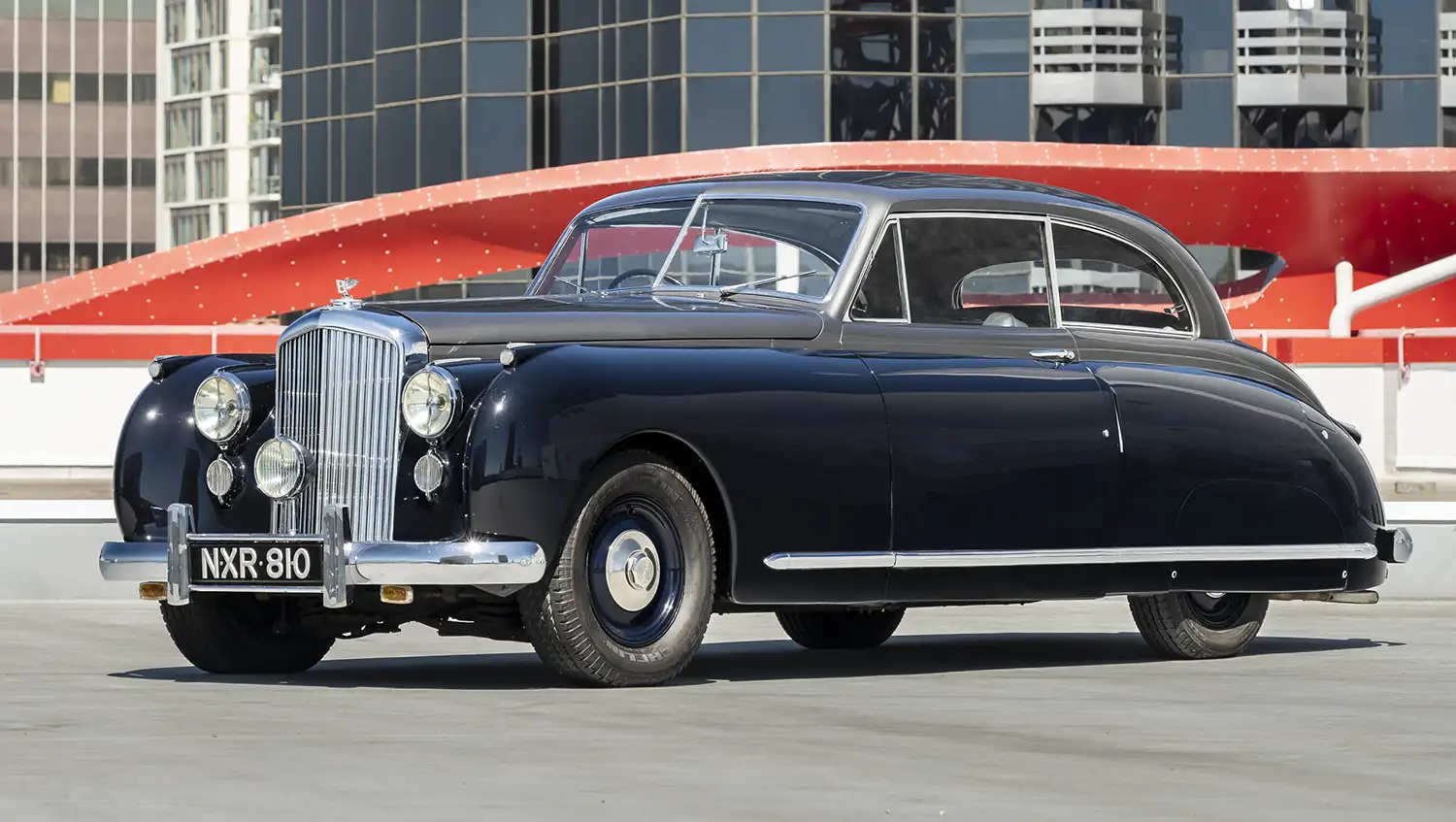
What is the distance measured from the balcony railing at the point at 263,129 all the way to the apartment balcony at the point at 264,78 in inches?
64.0

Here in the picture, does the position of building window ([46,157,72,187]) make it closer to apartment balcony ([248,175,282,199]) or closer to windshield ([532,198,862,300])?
apartment balcony ([248,175,282,199])

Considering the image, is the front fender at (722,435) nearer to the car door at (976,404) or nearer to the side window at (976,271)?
the car door at (976,404)

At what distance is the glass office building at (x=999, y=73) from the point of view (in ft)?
171

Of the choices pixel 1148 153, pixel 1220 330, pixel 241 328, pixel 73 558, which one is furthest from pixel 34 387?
pixel 1148 153

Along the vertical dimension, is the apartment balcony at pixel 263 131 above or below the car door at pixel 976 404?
above

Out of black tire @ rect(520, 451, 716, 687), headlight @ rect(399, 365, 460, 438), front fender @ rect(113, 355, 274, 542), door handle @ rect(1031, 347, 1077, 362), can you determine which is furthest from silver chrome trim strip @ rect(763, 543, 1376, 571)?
front fender @ rect(113, 355, 274, 542)

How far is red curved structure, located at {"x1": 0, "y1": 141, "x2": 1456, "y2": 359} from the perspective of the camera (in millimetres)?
35625

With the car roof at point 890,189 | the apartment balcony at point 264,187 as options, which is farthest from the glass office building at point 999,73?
the apartment balcony at point 264,187

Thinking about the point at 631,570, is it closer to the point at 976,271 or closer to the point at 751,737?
the point at 751,737

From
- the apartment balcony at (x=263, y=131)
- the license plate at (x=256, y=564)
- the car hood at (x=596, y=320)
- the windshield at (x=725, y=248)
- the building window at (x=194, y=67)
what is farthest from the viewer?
the building window at (x=194, y=67)

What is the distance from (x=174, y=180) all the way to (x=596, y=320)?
125 meters

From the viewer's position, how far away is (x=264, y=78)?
417 feet

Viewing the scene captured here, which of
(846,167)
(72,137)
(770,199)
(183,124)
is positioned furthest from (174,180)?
(770,199)

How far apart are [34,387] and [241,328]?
5.98ft
